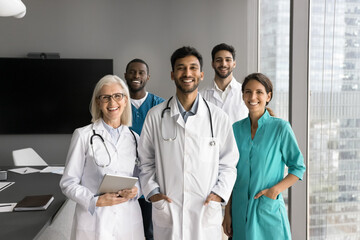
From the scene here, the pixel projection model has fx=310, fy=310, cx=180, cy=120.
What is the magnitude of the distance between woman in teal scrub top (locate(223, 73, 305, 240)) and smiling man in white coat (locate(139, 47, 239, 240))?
18cm

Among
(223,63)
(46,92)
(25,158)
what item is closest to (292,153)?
(223,63)

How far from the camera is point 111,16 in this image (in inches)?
174

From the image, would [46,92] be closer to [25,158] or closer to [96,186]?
[25,158]

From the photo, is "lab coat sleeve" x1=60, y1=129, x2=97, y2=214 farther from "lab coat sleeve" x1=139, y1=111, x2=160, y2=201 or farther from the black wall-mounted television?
the black wall-mounted television

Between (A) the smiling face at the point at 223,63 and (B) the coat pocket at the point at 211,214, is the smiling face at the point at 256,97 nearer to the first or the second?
(B) the coat pocket at the point at 211,214

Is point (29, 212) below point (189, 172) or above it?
below

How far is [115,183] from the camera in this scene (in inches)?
60.7

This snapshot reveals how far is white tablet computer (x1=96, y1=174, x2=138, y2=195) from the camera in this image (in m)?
1.49

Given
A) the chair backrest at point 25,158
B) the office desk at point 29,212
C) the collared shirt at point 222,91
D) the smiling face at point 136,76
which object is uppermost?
the smiling face at point 136,76

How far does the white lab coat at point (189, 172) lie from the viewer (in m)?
1.60

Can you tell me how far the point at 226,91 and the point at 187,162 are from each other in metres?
1.28

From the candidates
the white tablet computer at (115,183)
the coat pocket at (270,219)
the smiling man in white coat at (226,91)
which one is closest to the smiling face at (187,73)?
the white tablet computer at (115,183)

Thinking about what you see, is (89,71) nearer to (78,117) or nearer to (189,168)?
(78,117)

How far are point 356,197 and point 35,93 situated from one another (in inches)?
157
